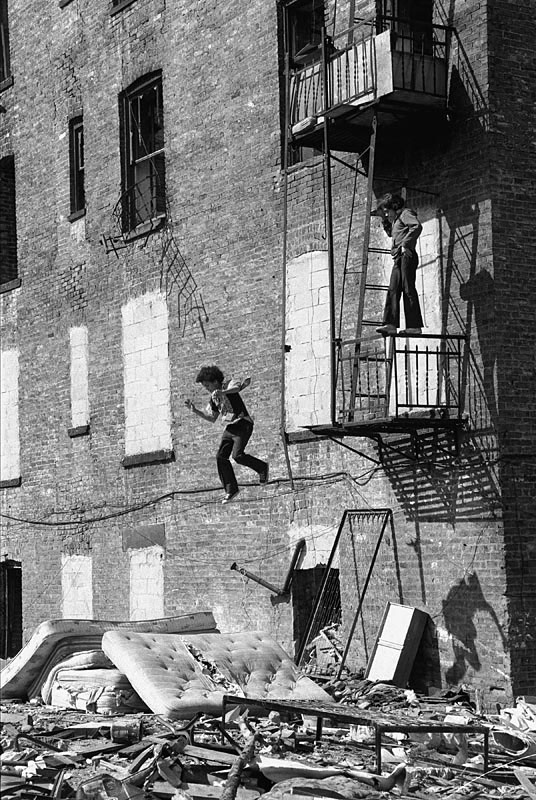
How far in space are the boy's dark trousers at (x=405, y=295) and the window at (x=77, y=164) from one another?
844 cm

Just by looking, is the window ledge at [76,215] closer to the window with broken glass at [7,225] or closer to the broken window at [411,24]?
the window with broken glass at [7,225]

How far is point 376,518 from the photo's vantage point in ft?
50.2

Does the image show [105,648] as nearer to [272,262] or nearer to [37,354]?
[272,262]

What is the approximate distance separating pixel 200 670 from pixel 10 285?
10859 millimetres

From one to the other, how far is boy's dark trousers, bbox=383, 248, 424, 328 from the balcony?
5.24 ft

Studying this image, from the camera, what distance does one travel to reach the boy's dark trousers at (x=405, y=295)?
14.2 metres

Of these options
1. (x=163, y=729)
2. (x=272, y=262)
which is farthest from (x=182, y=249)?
(x=163, y=729)

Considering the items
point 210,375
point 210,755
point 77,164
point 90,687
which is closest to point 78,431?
point 77,164

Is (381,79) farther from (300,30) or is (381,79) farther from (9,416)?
(9,416)

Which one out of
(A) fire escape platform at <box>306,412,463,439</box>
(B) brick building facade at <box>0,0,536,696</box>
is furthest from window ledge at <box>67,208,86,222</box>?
(A) fire escape platform at <box>306,412,463,439</box>

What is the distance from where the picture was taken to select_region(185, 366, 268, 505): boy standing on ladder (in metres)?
16.5

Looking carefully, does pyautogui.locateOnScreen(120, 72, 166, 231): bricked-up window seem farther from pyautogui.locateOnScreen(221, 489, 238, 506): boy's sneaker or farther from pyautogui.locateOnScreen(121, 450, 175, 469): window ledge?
pyautogui.locateOnScreen(221, 489, 238, 506): boy's sneaker

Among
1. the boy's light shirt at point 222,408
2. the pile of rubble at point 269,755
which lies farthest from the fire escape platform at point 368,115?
the pile of rubble at point 269,755

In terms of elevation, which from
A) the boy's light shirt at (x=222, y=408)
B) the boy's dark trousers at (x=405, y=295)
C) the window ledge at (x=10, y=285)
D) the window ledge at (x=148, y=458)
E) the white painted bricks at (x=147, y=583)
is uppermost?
the window ledge at (x=10, y=285)
